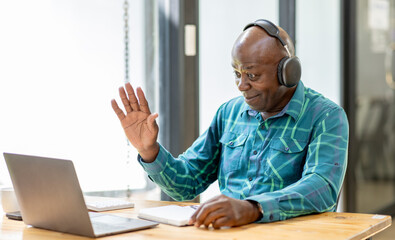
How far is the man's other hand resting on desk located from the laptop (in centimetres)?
41

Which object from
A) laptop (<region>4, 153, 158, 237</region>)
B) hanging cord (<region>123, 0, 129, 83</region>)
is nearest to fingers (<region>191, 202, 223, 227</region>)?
laptop (<region>4, 153, 158, 237</region>)

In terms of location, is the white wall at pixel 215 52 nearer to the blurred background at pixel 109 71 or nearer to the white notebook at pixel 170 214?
the blurred background at pixel 109 71

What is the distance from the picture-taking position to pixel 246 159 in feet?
6.49

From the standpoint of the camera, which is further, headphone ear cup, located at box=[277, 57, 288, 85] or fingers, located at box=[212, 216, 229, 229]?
headphone ear cup, located at box=[277, 57, 288, 85]

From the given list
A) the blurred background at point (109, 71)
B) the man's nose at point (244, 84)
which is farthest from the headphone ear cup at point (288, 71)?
the blurred background at point (109, 71)

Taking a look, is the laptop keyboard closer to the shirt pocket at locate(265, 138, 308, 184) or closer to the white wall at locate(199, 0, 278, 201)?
the shirt pocket at locate(265, 138, 308, 184)

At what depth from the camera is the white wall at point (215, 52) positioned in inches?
115

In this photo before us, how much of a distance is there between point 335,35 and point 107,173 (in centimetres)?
239

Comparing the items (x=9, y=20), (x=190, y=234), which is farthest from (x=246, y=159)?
(x=9, y=20)

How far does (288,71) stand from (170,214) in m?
0.63

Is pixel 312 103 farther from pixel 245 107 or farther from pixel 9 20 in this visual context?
pixel 9 20

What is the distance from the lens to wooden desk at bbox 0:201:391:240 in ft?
4.43

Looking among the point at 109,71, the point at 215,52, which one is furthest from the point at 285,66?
the point at 215,52

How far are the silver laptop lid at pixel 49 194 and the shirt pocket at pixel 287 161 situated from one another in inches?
29.2
